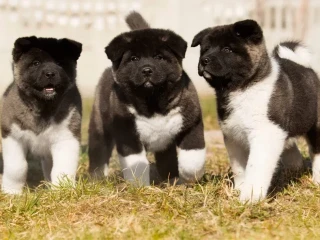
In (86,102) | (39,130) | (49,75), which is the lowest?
(86,102)

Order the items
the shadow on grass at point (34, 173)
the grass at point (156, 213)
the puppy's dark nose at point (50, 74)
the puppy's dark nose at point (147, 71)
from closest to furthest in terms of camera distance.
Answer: the grass at point (156, 213) → the puppy's dark nose at point (147, 71) → the puppy's dark nose at point (50, 74) → the shadow on grass at point (34, 173)

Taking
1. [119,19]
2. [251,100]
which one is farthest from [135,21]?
[119,19]

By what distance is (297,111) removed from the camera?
7965mm

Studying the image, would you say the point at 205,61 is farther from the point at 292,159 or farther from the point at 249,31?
the point at 292,159

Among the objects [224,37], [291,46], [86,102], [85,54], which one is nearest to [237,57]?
[224,37]

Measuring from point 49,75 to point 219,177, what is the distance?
205cm

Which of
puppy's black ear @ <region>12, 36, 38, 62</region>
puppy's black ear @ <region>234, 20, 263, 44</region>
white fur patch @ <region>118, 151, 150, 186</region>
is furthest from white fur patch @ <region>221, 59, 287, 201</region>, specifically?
puppy's black ear @ <region>12, 36, 38, 62</region>

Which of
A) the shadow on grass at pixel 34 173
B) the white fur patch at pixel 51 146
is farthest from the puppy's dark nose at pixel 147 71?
the shadow on grass at pixel 34 173

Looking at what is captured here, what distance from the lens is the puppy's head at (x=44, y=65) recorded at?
8.17 m

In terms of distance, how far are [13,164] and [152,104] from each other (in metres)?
1.57

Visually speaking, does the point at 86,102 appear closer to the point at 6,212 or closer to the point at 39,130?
the point at 39,130

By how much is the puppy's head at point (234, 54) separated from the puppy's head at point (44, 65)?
151cm

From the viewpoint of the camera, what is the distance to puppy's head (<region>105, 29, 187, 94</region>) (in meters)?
7.99

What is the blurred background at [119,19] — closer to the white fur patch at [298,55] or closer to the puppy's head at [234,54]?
the white fur patch at [298,55]
